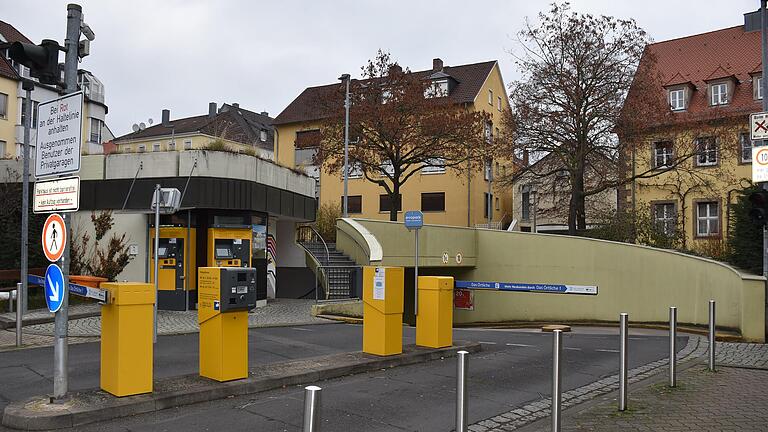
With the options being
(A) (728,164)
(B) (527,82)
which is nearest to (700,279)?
(B) (527,82)

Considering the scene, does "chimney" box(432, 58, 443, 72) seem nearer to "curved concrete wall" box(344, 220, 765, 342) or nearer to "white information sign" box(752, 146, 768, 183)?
"curved concrete wall" box(344, 220, 765, 342)

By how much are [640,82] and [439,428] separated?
23947mm

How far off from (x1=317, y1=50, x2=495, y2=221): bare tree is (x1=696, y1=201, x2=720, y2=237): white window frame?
14139mm

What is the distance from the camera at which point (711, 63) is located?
40.5 m

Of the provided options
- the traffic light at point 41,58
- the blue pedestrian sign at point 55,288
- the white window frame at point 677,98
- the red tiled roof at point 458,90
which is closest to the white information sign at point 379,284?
the blue pedestrian sign at point 55,288

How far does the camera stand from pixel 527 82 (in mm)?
28125

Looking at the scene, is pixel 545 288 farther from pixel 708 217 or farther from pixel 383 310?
pixel 708 217

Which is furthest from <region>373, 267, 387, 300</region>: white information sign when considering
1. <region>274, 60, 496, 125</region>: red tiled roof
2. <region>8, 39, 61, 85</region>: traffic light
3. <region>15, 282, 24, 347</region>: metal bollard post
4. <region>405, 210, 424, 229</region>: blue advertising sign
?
<region>274, 60, 496, 125</region>: red tiled roof

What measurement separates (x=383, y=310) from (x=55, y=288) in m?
4.93

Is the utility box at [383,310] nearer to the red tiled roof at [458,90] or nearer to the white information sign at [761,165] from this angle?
the white information sign at [761,165]

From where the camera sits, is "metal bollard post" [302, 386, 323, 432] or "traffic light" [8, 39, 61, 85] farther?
"traffic light" [8, 39, 61, 85]

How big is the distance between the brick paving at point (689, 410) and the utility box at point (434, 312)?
11.7 feet

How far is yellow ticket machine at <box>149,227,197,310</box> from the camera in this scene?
61.0ft

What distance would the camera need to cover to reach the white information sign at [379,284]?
1062 centimetres
